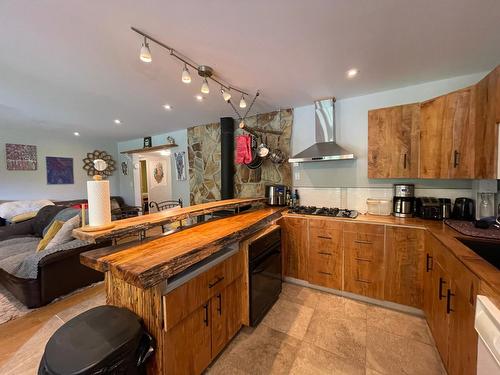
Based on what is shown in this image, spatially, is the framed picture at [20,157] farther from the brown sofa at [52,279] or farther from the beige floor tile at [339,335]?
the beige floor tile at [339,335]

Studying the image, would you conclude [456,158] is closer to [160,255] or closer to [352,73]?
[352,73]

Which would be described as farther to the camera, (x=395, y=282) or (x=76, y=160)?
(x=76, y=160)

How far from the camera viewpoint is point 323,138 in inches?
111

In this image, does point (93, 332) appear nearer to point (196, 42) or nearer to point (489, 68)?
point (196, 42)

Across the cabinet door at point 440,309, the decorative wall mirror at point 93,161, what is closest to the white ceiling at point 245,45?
the cabinet door at point 440,309

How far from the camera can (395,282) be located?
202 centimetres

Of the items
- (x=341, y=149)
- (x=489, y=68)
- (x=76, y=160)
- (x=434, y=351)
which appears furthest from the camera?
(x=76, y=160)

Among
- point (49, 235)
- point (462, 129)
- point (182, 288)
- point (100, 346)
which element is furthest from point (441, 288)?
point (49, 235)

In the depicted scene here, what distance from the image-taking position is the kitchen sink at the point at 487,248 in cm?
142

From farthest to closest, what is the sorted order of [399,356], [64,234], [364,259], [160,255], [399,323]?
[64,234] → [364,259] → [399,323] → [399,356] → [160,255]

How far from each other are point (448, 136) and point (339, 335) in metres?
2.09

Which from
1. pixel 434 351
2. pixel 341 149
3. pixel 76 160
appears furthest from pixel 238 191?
pixel 76 160

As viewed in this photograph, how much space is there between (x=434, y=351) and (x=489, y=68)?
2.60 meters

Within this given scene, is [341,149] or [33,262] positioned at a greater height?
[341,149]
